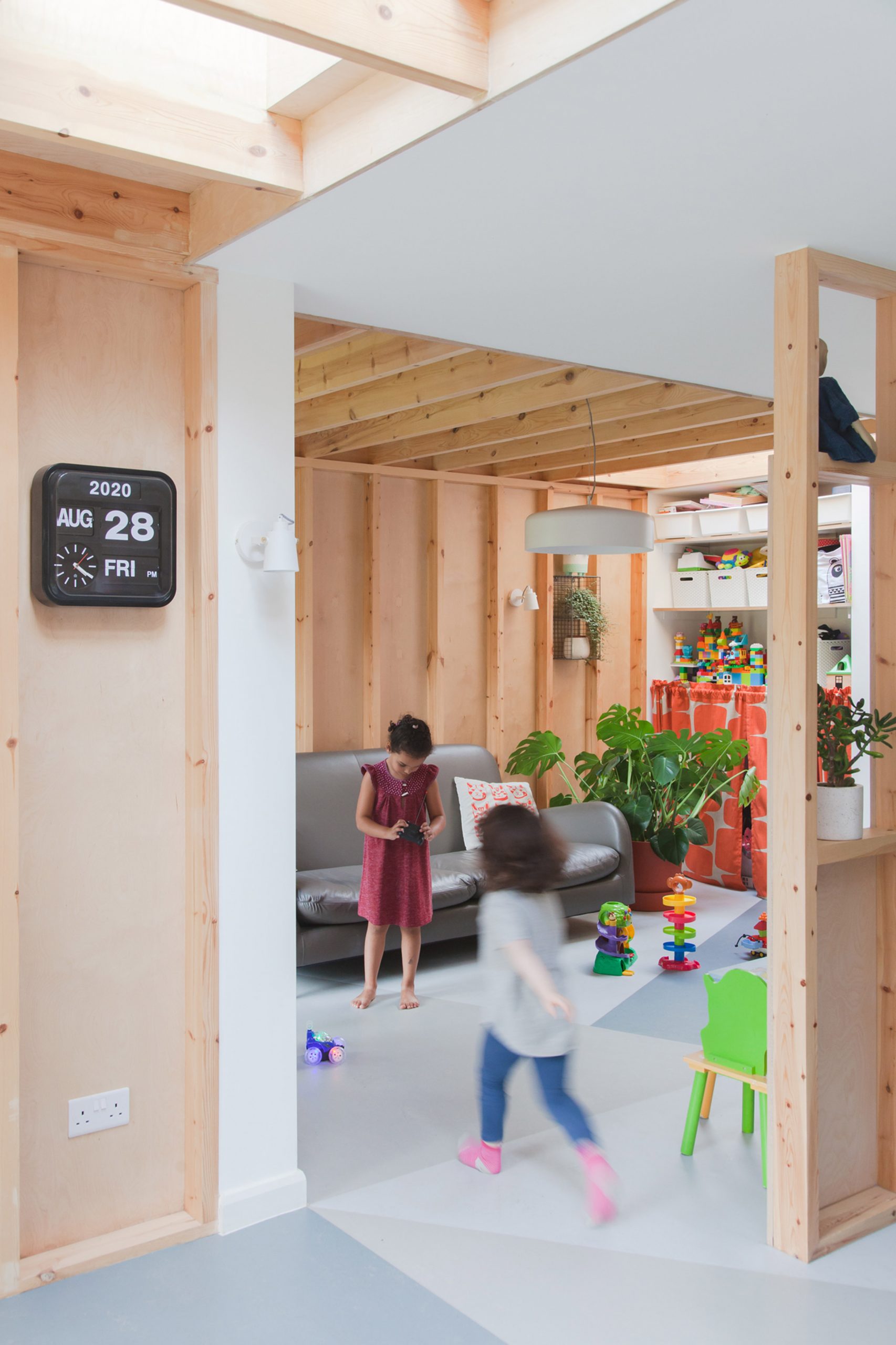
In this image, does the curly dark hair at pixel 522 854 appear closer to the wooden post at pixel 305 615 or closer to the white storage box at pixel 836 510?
the wooden post at pixel 305 615

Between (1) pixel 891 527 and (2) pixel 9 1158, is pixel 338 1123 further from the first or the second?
(1) pixel 891 527

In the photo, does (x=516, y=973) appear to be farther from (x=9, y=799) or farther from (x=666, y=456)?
(x=666, y=456)

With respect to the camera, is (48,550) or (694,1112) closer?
(48,550)

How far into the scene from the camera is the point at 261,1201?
2834 mm

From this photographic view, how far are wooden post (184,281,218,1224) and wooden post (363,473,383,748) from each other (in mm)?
3536

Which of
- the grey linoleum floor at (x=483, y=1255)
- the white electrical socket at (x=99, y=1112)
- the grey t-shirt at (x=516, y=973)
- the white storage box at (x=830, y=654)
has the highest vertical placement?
the white storage box at (x=830, y=654)

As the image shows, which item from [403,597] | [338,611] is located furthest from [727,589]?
[338,611]

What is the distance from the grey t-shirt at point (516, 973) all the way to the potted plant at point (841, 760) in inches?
29.3

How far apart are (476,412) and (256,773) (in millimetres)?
2663

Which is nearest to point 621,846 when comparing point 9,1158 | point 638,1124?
point 638,1124

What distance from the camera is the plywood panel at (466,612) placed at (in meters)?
6.79

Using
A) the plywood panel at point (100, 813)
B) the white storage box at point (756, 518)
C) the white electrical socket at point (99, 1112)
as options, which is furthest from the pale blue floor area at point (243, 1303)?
the white storage box at point (756, 518)

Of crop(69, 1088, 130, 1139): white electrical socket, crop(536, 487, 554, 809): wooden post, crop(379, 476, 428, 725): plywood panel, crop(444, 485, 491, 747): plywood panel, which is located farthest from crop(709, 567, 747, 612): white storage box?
crop(69, 1088, 130, 1139): white electrical socket

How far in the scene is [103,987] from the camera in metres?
2.65
